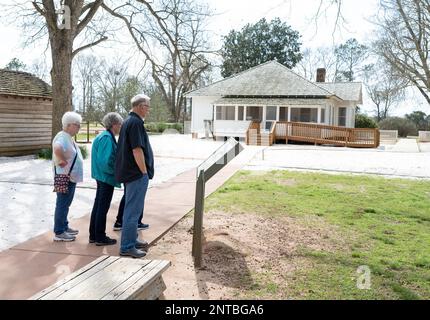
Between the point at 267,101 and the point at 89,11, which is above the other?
the point at 89,11

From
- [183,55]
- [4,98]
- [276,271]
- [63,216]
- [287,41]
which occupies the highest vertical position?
[287,41]

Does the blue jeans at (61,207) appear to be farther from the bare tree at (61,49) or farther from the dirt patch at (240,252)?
the bare tree at (61,49)

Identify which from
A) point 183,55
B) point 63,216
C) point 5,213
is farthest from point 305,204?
point 183,55

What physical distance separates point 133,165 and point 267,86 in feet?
95.2

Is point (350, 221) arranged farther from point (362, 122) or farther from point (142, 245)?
point (362, 122)

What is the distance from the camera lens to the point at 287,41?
175 feet

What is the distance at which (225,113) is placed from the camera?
107 ft

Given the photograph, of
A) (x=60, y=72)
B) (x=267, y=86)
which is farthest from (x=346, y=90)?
(x=60, y=72)

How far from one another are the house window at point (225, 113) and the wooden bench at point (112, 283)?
2864 cm

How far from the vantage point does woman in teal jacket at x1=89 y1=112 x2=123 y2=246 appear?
528 centimetres

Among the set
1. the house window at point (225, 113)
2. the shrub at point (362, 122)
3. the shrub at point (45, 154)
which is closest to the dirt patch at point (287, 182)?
the shrub at point (45, 154)

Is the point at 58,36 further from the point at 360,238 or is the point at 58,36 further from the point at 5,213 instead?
the point at 360,238

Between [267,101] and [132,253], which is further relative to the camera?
[267,101]
